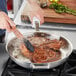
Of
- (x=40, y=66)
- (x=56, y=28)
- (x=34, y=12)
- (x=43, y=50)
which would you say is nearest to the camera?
(x=40, y=66)

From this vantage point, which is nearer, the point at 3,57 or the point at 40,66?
the point at 40,66

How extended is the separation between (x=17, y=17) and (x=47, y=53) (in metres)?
0.51

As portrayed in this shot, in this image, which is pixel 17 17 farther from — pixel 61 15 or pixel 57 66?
pixel 57 66

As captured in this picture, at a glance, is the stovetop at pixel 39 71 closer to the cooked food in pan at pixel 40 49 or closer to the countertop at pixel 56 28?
the cooked food in pan at pixel 40 49

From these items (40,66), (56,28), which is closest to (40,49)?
(40,66)

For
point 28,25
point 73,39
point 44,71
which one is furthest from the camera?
point 28,25

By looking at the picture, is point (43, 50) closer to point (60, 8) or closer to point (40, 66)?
point (40, 66)

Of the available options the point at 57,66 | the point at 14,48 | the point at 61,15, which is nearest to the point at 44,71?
the point at 57,66

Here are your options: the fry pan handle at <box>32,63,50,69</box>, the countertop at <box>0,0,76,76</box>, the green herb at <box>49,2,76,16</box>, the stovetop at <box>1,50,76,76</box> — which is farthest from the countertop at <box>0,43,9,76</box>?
the green herb at <box>49,2,76,16</box>

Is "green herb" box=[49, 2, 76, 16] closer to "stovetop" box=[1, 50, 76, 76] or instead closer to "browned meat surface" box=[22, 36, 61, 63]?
"browned meat surface" box=[22, 36, 61, 63]

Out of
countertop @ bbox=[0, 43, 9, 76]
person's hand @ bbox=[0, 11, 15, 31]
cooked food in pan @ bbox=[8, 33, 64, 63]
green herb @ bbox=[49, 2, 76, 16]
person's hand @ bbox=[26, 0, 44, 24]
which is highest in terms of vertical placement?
person's hand @ bbox=[0, 11, 15, 31]

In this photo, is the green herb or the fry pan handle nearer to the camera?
the fry pan handle

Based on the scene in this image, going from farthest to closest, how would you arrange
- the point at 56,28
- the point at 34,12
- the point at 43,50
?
1. the point at 56,28
2. the point at 34,12
3. the point at 43,50

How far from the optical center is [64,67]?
932 mm
